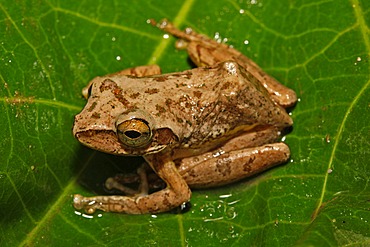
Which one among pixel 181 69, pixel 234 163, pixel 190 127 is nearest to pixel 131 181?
pixel 190 127

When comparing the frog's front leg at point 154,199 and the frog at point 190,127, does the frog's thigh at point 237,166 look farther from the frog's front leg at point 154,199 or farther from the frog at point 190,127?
the frog's front leg at point 154,199

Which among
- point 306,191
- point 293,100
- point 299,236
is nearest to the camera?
point 299,236

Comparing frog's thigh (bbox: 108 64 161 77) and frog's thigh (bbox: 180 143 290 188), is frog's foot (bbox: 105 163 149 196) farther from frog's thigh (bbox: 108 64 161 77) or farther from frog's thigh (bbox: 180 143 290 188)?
frog's thigh (bbox: 108 64 161 77)

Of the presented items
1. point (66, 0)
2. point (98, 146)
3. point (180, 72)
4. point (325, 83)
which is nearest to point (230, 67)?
point (180, 72)

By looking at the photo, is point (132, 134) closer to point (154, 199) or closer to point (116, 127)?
point (116, 127)

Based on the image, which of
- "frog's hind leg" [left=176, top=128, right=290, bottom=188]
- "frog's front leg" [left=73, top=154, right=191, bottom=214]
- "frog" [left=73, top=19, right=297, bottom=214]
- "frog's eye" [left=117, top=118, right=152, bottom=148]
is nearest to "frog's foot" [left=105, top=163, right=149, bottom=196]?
"frog" [left=73, top=19, right=297, bottom=214]

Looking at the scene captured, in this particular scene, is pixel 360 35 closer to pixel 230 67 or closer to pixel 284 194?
pixel 230 67

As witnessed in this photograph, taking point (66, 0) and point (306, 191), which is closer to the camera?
point (306, 191)
